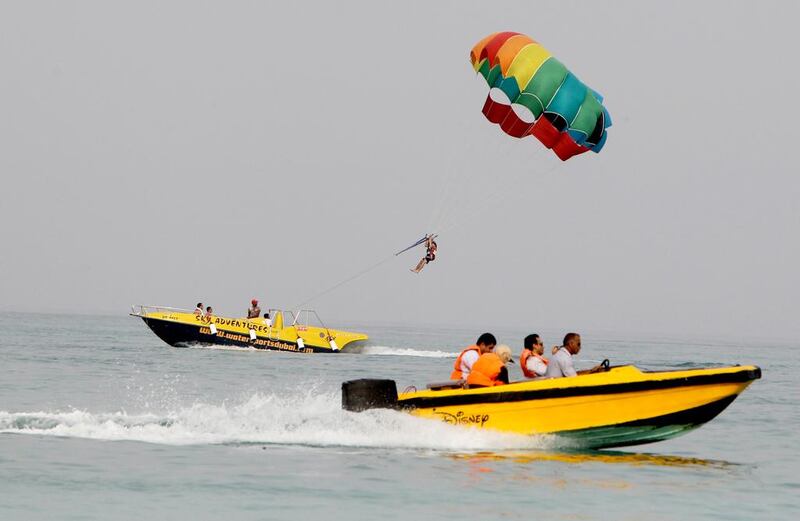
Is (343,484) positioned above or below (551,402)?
below

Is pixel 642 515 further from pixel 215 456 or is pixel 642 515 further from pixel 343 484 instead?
pixel 215 456

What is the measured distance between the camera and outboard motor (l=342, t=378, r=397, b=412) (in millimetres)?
14836

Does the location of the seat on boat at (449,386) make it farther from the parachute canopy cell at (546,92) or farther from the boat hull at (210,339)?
the boat hull at (210,339)

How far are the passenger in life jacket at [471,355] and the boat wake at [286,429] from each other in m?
0.81

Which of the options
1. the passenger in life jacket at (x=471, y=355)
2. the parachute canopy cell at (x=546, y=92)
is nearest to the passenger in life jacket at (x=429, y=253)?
the parachute canopy cell at (x=546, y=92)

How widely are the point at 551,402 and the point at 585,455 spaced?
927 millimetres

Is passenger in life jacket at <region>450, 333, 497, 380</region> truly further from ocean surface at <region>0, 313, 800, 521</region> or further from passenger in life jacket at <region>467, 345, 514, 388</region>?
ocean surface at <region>0, 313, 800, 521</region>

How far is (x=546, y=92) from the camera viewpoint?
2253 centimetres

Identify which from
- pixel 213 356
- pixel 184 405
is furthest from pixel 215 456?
pixel 213 356

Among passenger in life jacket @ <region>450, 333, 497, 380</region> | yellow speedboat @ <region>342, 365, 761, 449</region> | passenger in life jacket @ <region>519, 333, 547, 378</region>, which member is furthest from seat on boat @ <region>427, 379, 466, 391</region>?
passenger in life jacket @ <region>519, 333, 547, 378</region>

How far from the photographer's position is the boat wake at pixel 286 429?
14805 mm

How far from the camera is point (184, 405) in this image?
22500 mm

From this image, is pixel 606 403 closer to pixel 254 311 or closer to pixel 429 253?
pixel 429 253

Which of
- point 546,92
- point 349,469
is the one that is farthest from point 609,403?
point 546,92
